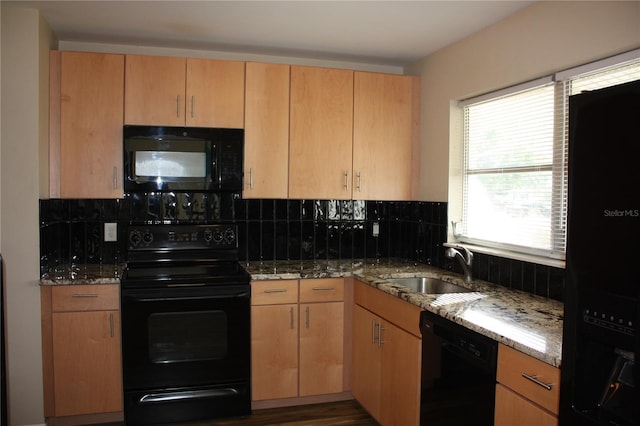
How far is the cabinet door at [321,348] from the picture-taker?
3.32 m

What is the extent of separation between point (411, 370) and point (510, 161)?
1.28 metres

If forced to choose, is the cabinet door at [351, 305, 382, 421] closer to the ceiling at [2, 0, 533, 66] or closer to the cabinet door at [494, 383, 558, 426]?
the cabinet door at [494, 383, 558, 426]

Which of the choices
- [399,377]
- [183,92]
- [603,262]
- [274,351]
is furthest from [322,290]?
[603,262]

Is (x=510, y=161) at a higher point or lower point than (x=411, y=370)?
higher

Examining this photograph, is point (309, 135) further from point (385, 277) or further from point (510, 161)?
point (510, 161)

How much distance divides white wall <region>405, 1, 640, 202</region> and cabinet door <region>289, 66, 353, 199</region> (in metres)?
0.57

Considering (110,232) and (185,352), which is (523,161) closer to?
(185,352)

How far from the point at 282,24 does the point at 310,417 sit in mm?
2389

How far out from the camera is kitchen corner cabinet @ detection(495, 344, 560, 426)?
5.49ft

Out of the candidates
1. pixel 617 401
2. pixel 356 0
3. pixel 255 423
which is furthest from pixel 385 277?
pixel 617 401

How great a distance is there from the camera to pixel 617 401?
1426mm

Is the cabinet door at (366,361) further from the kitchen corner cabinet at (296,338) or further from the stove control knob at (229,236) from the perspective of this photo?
the stove control knob at (229,236)

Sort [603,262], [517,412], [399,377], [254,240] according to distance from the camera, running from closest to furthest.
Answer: [603,262] < [517,412] < [399,377] < [254,240]

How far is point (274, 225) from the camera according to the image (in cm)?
379
